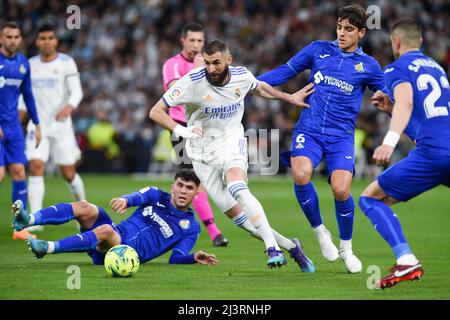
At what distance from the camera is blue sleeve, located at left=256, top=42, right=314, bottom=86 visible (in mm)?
9617

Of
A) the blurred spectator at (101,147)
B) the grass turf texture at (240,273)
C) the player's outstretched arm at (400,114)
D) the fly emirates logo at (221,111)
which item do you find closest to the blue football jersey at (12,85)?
the grass turf texture at (240,273)

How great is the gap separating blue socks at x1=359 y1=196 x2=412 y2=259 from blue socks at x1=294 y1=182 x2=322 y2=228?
53.7 inches

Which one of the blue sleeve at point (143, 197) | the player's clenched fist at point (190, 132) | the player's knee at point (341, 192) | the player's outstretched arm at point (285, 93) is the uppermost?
the player's outstretched arm at point (285, 93)

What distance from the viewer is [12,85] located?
12102 millimetres

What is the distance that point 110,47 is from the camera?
29172mm

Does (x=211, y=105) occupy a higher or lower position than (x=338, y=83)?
lower

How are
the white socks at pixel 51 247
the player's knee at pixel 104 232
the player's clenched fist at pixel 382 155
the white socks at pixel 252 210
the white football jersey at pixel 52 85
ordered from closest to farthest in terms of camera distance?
the player's clenched fist at pixel 382 155
the white socks at pixel 51 247
the white socks at pixel 252 210
the player's knee at pixel 104 232
the white football jersey at pixel 52 85

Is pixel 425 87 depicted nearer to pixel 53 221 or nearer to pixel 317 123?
pixel 317 123

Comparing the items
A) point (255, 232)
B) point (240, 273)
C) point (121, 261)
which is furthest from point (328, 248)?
point (121, 261)

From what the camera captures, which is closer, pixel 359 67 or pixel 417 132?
pixel 417 132

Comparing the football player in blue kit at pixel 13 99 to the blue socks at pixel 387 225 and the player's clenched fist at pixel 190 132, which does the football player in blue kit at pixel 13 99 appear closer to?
the player's clenched fist at pixel 190 132

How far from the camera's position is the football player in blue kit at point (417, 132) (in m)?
7.48

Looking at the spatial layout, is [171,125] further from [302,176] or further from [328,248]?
[328,248]

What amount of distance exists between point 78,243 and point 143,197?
90 centimetres
